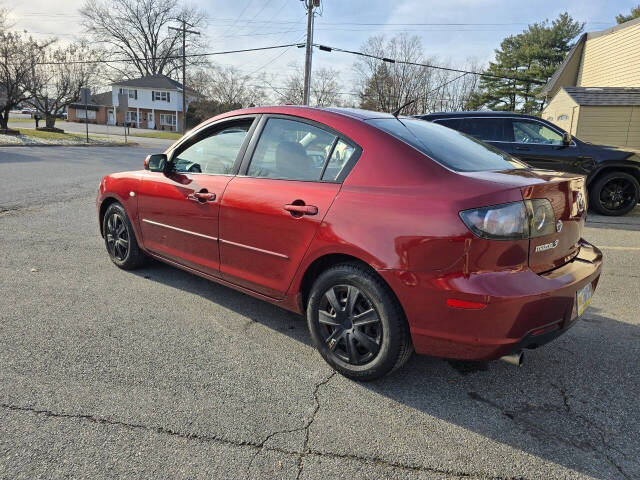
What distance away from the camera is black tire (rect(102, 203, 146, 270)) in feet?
14.7

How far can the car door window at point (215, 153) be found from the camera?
139 inches

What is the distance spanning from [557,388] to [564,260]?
78cm

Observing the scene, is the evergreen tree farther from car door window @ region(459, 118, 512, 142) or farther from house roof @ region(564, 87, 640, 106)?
car door window @ region(459, 118, 512, 142)

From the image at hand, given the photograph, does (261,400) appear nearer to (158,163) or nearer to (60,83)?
(158,163)

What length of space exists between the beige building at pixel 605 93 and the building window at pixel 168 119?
54327 mm

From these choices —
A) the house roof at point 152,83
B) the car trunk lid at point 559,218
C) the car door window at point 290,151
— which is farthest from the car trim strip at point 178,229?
the house roof at point 152,83

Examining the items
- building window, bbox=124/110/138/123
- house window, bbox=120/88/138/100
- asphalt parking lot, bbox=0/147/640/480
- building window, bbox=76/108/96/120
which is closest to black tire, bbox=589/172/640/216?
asphalt parking lot, bbox=0/147/640/480

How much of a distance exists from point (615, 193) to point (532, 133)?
1920 millimetres

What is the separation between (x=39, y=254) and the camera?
5137 millimetres

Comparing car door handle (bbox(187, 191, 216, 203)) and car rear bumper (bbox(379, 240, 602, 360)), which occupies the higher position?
car door handle (bbox(187, 191, 216, 203))

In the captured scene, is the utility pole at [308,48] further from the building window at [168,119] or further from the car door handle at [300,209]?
the building window at [168,119]

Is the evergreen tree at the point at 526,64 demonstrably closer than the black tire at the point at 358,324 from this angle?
No

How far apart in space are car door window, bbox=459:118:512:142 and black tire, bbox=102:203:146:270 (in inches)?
254

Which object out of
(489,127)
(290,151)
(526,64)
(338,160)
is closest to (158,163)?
A: (290,151)
